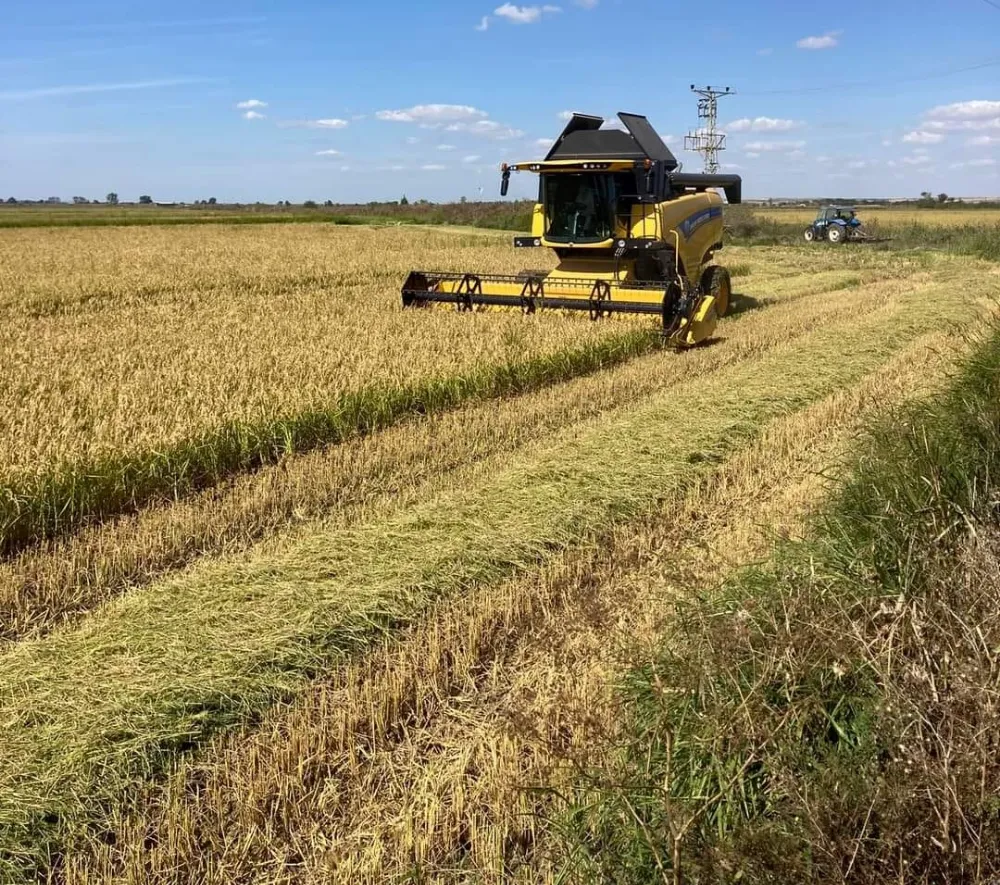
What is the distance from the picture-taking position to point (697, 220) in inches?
536

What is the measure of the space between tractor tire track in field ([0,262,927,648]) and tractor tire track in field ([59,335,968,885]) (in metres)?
1.62

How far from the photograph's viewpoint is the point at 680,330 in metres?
10.9

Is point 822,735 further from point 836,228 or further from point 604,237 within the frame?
point 836,228

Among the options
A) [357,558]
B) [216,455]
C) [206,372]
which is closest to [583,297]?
[206,372]

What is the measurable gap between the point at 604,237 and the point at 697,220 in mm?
2197

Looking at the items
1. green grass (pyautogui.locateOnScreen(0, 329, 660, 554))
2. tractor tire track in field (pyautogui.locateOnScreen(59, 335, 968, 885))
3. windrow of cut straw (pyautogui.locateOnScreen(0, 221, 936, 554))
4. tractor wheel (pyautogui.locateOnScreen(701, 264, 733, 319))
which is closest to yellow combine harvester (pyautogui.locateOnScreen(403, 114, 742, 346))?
tractor wheel (pyautogui.locateOnScreen(701, 264, 733, 319))

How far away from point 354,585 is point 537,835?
1.98 metres

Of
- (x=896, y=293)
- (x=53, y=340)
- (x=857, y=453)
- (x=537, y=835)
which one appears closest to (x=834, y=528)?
(x=857, y=453)

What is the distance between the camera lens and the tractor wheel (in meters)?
13.6

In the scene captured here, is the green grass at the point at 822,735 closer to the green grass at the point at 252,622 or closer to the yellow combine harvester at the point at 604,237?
the green grass at the point at 252,622

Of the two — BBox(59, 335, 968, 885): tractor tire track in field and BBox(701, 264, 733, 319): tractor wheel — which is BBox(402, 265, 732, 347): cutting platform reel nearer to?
BBox(701, 264, 733, 319): tractor wheel

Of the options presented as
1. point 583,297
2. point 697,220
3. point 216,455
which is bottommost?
point 216,455

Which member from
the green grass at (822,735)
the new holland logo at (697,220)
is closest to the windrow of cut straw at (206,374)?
the new holland logo at (697,220)

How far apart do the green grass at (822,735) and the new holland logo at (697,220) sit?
10.1 meters
